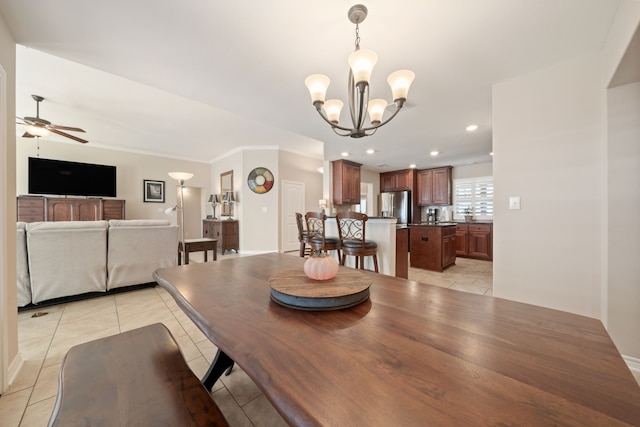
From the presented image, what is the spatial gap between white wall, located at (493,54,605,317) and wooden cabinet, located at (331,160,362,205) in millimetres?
2917

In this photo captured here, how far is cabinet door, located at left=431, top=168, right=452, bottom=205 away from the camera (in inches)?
230

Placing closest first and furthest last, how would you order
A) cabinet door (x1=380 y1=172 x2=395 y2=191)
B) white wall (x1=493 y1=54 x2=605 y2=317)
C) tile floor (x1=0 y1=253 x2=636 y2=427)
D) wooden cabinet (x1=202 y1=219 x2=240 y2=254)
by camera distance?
tile floor (x1=0 y1=253 x2=636 y2=427), white wall (x1=493 y1=54 x2=605 y2=317), wooden cabinet (x1=202 y1=219 x2=240 y2=254), cabinet door (x1=380 y1=172 x2=395 y2=191)

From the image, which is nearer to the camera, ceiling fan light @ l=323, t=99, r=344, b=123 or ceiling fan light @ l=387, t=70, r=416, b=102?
ceiling fan light @ l=387, t=70, r=416, b=102

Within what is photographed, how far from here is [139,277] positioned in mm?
2947

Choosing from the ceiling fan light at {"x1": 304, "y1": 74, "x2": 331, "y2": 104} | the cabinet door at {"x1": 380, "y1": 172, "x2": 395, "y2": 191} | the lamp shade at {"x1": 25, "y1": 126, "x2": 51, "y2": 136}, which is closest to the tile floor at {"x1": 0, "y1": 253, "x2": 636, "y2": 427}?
the ceiling fan light at {"x1": 304, "y1": 74, "x2": 331, "y2": 104}

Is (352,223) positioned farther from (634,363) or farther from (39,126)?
(39,126)

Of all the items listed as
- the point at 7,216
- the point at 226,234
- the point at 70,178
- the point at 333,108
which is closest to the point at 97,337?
the point at 7,216

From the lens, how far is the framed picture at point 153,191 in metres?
6.03

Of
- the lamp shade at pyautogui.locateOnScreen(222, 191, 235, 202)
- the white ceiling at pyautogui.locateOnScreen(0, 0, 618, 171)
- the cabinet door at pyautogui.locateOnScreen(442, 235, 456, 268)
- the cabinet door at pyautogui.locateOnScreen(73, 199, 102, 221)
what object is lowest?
the cabinet door at pyautogui.locateOnScreen(442, 235, 456, 268)

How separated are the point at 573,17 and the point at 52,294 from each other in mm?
4941

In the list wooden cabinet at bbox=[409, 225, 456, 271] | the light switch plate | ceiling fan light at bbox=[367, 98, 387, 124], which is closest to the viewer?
ceiling fan light at bbox=[367, 98, 387, 124]

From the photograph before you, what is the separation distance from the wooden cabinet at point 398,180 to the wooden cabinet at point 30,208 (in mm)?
7643

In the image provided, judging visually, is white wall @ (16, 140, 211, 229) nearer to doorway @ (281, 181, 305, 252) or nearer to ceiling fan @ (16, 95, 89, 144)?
ceiling fan @ (16, 95, 89, 144)

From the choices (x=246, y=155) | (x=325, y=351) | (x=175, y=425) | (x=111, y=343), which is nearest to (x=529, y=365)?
(x=325, y=351)
